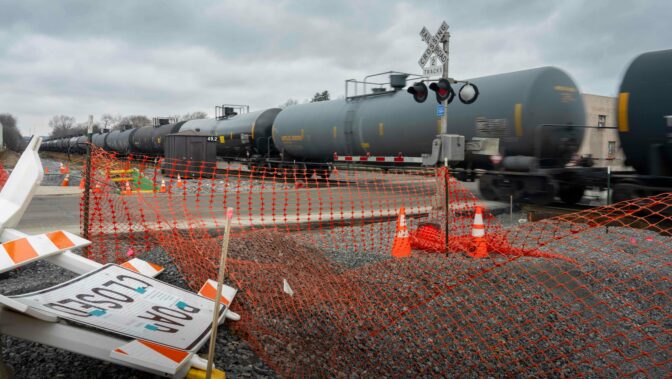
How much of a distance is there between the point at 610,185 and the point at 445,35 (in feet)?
15.9

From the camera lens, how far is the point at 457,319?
16.5 ft

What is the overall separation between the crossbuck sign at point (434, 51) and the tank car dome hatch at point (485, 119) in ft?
6.85

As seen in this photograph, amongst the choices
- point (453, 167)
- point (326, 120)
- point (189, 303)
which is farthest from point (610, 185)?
point (326, 120)

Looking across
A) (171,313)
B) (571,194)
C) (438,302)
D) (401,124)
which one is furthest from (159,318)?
(401,124)

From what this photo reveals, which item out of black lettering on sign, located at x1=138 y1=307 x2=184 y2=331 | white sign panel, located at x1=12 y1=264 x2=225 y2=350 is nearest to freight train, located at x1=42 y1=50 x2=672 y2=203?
white sign panel, located at x1=12 y1=264 x2=225 y2=350

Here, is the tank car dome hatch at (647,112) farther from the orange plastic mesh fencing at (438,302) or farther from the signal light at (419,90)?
the signal light at (419,90)

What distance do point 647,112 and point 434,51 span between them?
4.80m

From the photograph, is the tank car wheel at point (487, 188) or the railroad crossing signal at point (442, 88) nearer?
the railroad crossing signal at point (442, 88)

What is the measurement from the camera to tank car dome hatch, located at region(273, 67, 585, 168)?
37.7ft

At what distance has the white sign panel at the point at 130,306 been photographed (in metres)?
3.20

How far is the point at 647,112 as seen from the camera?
7609 millimetres

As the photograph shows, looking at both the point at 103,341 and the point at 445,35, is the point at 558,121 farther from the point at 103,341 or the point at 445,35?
the point at 103,341

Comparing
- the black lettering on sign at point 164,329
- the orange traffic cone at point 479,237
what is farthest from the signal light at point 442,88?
the black lettering on sign at point 164,329

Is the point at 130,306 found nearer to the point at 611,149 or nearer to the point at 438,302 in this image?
the point at 438,302
